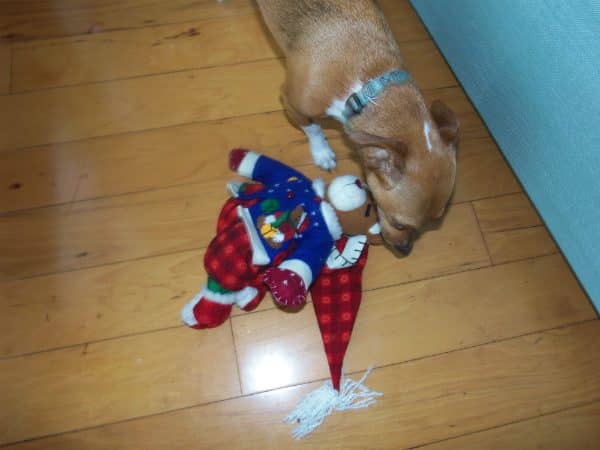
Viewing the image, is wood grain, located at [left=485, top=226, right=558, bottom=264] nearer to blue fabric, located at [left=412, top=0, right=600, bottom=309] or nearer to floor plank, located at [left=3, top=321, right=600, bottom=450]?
blue fabric, located at [left=412, top=0, right=600, bottom=309]

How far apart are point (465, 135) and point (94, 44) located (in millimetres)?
1988

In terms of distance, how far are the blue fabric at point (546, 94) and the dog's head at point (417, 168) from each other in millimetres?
495

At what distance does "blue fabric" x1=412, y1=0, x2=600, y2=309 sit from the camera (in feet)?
5.71

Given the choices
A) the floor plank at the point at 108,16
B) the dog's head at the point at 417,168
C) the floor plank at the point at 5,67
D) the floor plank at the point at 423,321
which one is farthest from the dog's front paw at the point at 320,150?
the floor plank at the point at 5,67

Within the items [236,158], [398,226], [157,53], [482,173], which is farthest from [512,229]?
[157,53]

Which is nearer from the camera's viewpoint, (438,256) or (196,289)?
(196,289)

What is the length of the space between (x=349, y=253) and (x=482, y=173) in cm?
93

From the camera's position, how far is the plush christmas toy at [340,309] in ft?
6.22

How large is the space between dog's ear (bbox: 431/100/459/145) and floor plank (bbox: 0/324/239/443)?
44.7 inches

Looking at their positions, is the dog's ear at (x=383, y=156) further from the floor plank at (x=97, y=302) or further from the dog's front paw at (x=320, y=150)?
the floor plank at (x=97, y=302)

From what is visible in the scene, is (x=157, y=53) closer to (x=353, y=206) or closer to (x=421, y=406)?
(x=353, y=206)

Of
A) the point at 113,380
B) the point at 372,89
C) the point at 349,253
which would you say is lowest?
the point at 113,380

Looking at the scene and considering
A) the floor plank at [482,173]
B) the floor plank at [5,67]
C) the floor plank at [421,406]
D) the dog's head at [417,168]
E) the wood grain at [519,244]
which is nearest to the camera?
the dog's head at [417,168]

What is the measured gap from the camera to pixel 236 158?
216 centimetres
